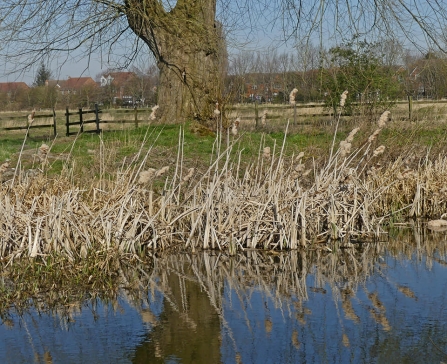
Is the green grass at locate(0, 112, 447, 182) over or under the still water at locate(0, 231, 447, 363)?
over

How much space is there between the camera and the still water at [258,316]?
4.55m

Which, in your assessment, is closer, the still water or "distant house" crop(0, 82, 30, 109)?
the still water

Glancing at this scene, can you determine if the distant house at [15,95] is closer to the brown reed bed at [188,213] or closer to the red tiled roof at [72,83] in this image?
the red tiled roof at [72,83]

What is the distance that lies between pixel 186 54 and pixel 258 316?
11939mm

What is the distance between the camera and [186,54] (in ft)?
54.4

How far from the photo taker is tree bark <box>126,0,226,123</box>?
15.8m

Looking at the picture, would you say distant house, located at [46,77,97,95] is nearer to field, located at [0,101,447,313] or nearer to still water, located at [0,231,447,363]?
field, located at [0,101,447,313]

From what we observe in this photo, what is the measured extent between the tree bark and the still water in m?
9.04

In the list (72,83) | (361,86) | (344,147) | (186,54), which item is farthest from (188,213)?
(72,83)

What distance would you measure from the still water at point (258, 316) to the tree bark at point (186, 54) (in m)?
9.04

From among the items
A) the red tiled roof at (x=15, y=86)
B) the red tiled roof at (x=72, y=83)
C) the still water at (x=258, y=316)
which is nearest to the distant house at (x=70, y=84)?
the red tiled roof at (x=72, y=83)

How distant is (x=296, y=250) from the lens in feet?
24.3

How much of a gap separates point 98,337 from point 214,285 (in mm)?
1609

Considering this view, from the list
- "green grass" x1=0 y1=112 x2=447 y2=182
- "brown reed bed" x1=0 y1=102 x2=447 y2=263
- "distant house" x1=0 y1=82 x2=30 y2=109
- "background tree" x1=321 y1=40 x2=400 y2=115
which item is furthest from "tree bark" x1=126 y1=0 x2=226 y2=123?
"distant house" x1=0 y1=82 x2=30 y2=109
